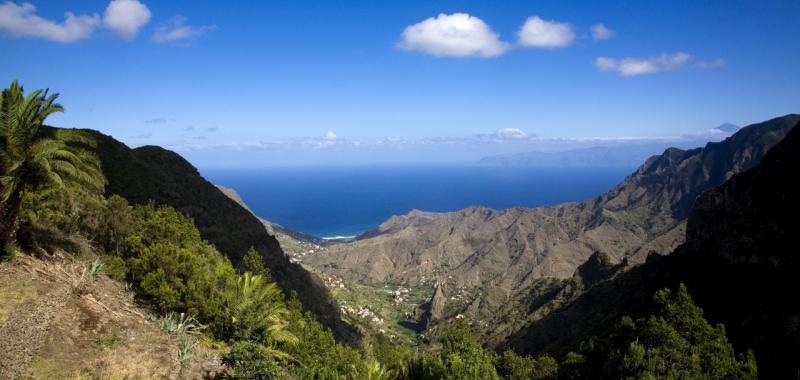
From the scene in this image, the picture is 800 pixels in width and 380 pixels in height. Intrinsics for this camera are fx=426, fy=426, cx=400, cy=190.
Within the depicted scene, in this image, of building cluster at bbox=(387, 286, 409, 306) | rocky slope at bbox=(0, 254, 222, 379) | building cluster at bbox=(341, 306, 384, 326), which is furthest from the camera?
building cluster at bbox=(387, 286, 409, 306)

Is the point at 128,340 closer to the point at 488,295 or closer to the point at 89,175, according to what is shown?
the point at 89,175

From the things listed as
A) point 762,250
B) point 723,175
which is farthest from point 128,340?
point 723,175

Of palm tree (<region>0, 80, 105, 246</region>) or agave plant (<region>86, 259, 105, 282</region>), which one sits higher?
palm tree (<region>0, 80, 105, 246</region>)

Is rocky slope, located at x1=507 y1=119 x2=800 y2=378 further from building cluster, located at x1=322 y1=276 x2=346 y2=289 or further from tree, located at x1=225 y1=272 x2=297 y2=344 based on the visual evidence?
→ building cluster, located at x1=322 y1=276 x2=346 y2=289

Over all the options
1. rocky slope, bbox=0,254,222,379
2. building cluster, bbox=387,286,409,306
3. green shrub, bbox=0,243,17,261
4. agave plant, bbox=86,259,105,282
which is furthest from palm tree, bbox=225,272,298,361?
building cluster, bbox=387,286,409,306

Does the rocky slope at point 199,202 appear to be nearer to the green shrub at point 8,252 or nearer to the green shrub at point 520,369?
the green shrub at point 8,252

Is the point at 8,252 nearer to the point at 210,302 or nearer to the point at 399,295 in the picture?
the point at 210,302
